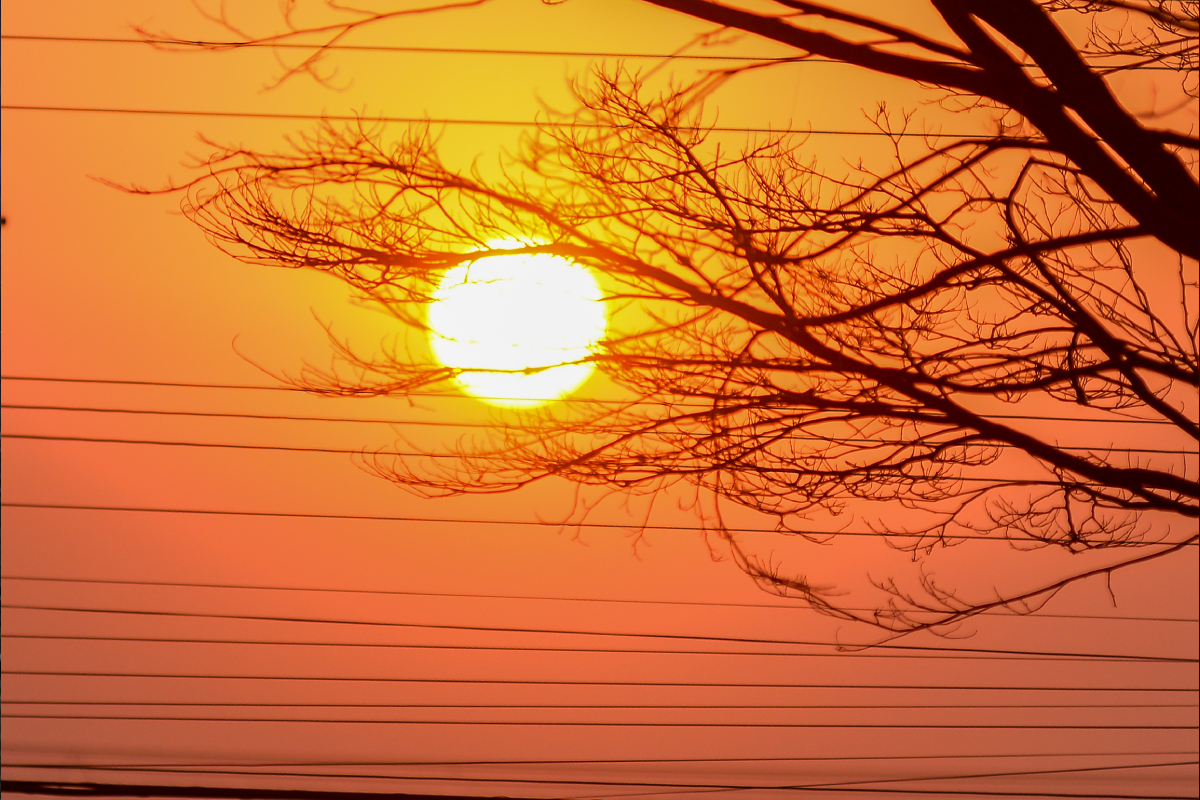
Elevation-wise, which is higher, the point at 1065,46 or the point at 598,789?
the point at 1065,46

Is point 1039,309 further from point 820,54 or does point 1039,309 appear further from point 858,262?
point 820,54

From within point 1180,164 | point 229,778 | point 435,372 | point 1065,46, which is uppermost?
point 1065,46

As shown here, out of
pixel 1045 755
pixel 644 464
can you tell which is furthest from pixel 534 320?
pixel 1045 755

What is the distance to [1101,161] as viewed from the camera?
197 cm

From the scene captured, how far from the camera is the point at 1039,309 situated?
7.34ft

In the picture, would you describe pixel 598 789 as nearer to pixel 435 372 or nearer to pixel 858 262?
pixel 435 372

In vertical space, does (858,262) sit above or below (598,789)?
above

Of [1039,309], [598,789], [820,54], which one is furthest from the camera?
[598,789]

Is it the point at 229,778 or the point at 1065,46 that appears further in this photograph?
the point at 229,778

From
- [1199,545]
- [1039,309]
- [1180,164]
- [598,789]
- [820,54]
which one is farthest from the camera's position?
[598,789]

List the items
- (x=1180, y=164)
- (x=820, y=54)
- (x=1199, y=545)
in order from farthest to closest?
(x=1199, y=545) < (x=820, y=54) < (x=1180, y=164)

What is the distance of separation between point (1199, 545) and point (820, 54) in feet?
7.75

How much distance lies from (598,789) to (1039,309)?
2.49 metres

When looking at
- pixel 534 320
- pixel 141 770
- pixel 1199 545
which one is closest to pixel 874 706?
pixel 1199 545
